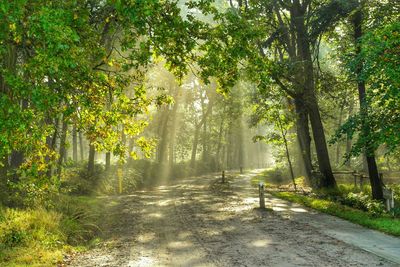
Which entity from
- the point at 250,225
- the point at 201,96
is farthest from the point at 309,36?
the point at 201,96

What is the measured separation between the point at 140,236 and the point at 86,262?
9.53 ft

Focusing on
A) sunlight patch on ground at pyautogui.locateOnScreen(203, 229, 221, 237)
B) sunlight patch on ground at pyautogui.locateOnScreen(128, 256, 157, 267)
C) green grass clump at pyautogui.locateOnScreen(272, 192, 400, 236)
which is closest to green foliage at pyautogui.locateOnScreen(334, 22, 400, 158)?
green grass clump at pyautogui.locateOnScreen(272, 192, 400, 236)

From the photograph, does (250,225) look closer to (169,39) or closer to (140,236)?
(140,236)

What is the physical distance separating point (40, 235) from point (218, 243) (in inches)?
188

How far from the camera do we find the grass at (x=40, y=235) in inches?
373

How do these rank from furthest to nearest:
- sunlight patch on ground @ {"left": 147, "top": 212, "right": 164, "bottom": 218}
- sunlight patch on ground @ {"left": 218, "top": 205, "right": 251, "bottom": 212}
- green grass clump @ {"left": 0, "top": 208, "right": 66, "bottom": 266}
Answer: sunlight patch on ground @ {"left": 218, "top": 205, "right": 251, "bottom": 212} → sunlight patch on ground @ {"left": 147, "top": 212, "right": 164, "bottom": 218} → green grass clump @ {"left": 0, "top": 208, "right": 66, "bottom": 266}

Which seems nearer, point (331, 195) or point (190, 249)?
point (190, 249)

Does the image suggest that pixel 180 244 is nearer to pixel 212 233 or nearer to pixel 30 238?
pixel 212 233

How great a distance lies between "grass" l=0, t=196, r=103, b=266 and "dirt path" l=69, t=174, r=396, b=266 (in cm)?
70

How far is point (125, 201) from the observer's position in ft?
72.1

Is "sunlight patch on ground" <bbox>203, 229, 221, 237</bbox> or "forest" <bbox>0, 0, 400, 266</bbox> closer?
"forest" <bbox>0, 0, 400, 266</bbox>

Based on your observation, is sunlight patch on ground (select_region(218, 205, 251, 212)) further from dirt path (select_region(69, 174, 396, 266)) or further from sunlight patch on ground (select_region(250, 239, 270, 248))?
sunlight patch on ground (select_region(250, 239, 270, 248))

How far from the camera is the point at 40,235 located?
11.1 metres

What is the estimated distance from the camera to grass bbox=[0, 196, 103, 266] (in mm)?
9472
